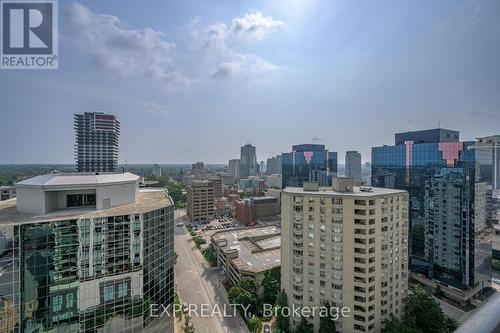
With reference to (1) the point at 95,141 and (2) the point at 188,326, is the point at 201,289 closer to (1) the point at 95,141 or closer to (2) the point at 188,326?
(2) the point at 188,326

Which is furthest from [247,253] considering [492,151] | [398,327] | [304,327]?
[492,151]

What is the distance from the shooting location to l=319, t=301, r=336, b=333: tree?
74.6ft

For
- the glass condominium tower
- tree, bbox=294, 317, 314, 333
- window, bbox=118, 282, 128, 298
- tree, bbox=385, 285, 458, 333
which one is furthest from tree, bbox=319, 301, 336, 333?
the glass condominium tower

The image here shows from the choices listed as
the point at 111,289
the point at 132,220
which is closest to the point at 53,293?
the point at 111,289

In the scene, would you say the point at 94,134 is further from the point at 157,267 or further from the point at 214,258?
the point at 157,267

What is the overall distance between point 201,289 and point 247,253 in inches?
326

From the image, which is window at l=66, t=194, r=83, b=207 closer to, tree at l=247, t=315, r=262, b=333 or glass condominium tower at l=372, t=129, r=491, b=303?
tree at l=247, t=315, r=262, b=333

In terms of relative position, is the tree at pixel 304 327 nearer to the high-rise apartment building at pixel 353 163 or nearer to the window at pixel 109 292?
the window at pixel 109 292

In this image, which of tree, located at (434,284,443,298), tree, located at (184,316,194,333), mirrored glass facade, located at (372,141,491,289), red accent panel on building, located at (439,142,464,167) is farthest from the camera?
tree, located at (434,284,443,298)

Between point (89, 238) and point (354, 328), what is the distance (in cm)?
2376

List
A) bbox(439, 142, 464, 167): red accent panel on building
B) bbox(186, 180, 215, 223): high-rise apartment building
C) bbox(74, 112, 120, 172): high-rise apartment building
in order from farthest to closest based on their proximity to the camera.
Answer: bbox(74, 112, 120, 172): high-rise apartment building → bbox(186, 180, 215, 223): high-rise apartment building → bbox(439, 142, 464, 167): red accent panel on building

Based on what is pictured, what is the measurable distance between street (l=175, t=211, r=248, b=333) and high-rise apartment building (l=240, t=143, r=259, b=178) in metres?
127

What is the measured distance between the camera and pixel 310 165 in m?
74.9

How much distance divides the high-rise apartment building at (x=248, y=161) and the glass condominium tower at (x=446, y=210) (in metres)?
138
